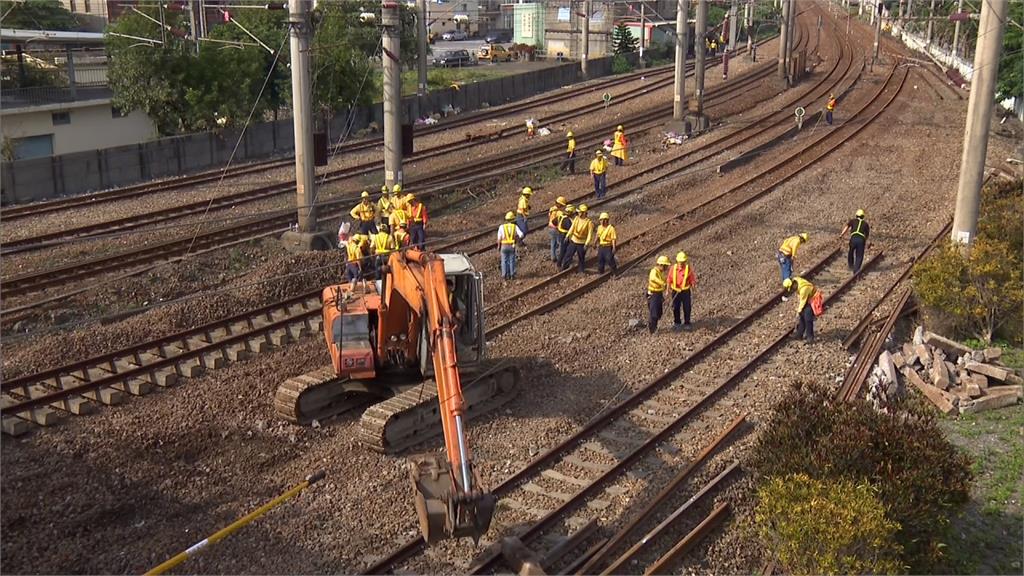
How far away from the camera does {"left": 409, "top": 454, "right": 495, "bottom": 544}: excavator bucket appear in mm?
9836

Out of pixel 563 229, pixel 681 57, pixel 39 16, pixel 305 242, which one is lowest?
pixel 305 242

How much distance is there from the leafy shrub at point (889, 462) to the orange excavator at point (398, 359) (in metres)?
4.04

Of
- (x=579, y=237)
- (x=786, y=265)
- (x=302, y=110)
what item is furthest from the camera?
(x=302, y=110)

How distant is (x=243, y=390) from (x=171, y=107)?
22.4 m

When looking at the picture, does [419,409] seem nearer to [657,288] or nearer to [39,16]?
[657,288]

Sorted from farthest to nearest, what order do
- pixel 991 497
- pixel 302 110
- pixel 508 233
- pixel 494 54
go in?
pixel 494 54 → pixel 302 110 → pixel 508 233 → pixel 991 497

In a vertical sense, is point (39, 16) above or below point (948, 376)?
above

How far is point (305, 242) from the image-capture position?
23469 millimetres

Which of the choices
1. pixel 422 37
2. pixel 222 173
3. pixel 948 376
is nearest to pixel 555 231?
pixel 948 376

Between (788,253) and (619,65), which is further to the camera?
(619,65)

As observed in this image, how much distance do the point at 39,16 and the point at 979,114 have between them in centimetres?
4926

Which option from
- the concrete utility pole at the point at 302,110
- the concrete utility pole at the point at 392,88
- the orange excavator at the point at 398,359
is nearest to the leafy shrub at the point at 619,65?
the concrete utility pole at the point at 302,110

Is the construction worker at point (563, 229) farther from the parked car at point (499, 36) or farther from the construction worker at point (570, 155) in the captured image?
the parked car at point (499, 36)

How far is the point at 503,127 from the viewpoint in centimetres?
4106
